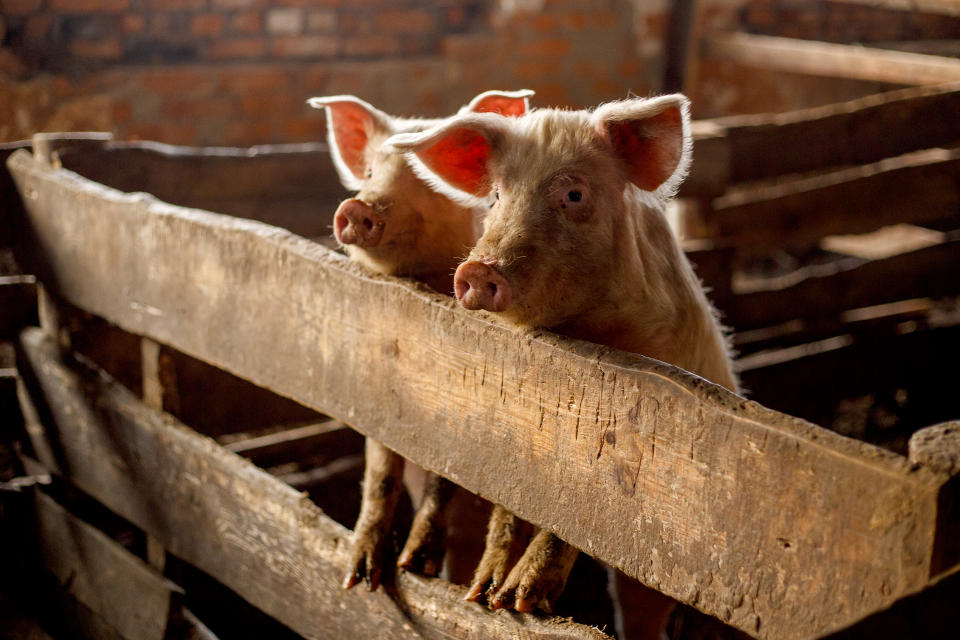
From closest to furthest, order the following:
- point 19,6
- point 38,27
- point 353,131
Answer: point 353,131 < point 19,6 < point 38,27

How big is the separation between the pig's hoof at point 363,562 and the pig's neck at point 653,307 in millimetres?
583

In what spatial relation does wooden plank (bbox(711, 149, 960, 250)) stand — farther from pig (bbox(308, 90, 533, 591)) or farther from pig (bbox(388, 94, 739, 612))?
pig (bbox(388, 94, 739, 612))

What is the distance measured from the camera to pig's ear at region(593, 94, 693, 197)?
69.7 inches

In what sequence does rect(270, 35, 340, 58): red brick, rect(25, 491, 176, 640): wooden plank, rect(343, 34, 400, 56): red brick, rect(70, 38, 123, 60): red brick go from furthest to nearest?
rect(343, 34, 400, 56): red brick, rect(270, 35, 340, 58): red brick, rect(70, 38, 123, 60): red brick, rect(25, 491, 176, 640): wooden plank

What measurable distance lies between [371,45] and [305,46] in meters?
0.40

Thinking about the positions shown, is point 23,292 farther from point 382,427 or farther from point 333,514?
point 382,427

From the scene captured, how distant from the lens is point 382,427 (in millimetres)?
1834

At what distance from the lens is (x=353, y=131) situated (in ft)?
7.88

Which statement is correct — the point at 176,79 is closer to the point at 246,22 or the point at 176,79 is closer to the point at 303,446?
the point at 246,22

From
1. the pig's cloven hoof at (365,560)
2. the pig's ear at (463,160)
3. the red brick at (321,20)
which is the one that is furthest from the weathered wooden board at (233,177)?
the red brick at (321,20)

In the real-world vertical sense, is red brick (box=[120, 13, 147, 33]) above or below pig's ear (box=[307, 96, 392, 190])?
above

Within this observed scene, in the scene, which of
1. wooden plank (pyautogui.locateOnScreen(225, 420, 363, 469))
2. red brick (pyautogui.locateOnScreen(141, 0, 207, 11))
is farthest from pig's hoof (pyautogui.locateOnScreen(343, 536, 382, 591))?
red brick (pyautogui.locateOnScreen(141, 0, 207, 11))

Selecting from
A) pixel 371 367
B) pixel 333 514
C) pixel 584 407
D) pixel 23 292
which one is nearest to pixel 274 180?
pixel 23 292

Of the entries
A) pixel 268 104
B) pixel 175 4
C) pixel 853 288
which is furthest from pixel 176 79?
pixel 853 288
